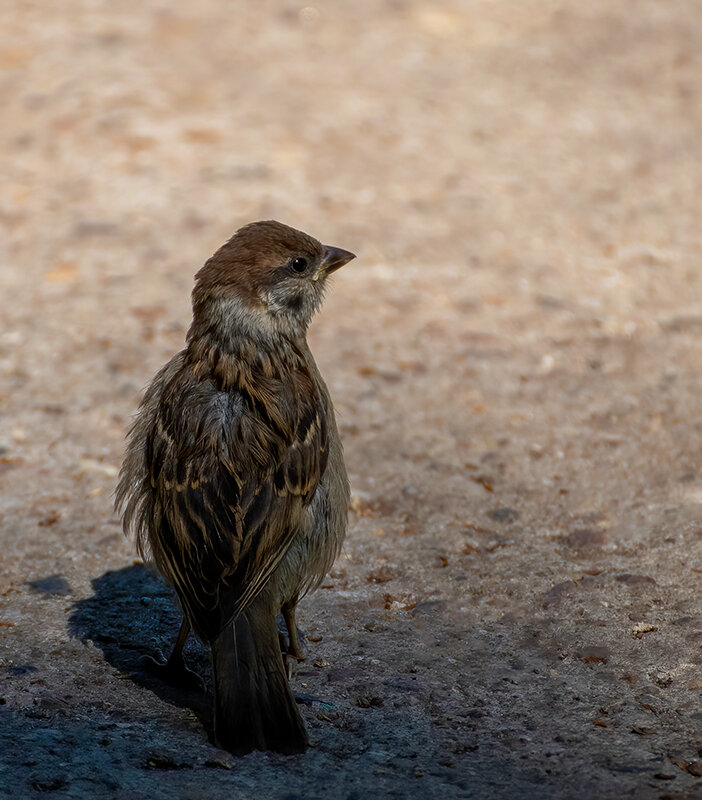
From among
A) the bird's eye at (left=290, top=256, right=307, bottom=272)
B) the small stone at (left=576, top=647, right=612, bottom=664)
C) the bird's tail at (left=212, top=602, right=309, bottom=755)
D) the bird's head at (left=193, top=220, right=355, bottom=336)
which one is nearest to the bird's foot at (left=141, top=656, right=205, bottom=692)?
the bird's tail at (left=212, top=602, right=309, bottom=755)

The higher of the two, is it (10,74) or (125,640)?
(10,74)

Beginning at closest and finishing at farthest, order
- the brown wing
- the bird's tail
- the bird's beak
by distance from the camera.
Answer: the bird's tail → the brown wing → the bird's beak

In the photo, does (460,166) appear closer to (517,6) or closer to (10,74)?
(517,6)

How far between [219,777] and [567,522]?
1.98 metres

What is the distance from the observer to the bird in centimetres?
344

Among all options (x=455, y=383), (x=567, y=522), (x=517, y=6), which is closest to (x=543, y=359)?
(x=455, y=383)

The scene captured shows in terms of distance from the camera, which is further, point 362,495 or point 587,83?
point 587,83

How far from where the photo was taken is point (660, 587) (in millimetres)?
4273

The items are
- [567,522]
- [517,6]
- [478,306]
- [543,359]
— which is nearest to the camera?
[567,522]

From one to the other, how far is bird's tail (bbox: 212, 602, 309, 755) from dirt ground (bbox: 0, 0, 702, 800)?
0.08 metres

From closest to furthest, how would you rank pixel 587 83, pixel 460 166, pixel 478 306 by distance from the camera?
pixel 478 306 → pixel 460 166 → pixel 587 83

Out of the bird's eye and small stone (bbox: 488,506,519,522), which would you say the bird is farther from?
small stone (bbox: 488,506,519,522)

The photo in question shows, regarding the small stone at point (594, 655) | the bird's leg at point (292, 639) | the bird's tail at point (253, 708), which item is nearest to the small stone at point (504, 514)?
the small stone at point (594, 655)

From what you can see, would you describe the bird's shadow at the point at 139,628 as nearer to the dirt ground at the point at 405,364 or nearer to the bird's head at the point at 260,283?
the dirt ground at the point at 405,364
